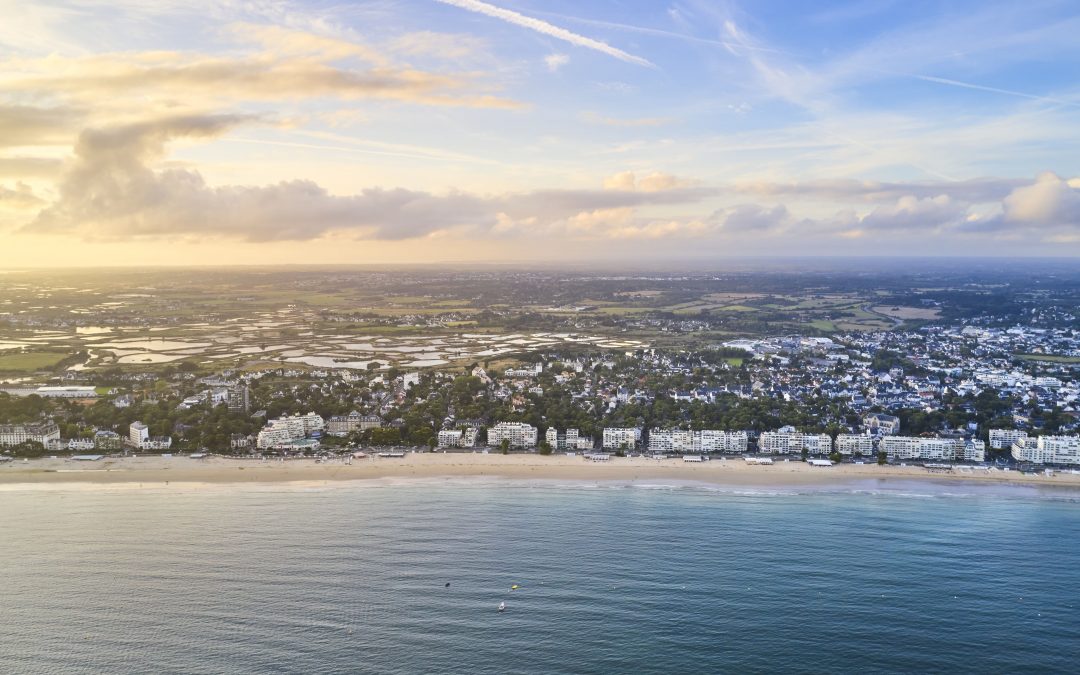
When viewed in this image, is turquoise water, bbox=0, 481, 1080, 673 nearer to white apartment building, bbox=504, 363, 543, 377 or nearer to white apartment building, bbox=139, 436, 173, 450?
white apartment building, bbox=139, 436, 173, 450

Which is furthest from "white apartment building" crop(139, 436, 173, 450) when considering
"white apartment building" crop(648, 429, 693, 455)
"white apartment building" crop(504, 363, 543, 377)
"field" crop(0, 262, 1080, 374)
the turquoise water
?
"white apartment building" crop(504, 363, 543, 377)

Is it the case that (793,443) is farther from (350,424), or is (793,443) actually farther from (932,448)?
(350,424)

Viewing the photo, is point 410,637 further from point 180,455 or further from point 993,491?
point 993,491

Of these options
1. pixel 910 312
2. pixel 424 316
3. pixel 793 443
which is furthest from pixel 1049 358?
pixel 424 316

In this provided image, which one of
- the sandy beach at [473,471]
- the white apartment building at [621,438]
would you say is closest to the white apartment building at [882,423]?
the sandy beach at [473,471]

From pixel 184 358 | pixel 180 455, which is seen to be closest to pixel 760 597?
pixel 180 455

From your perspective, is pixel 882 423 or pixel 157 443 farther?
pixel 882 423
